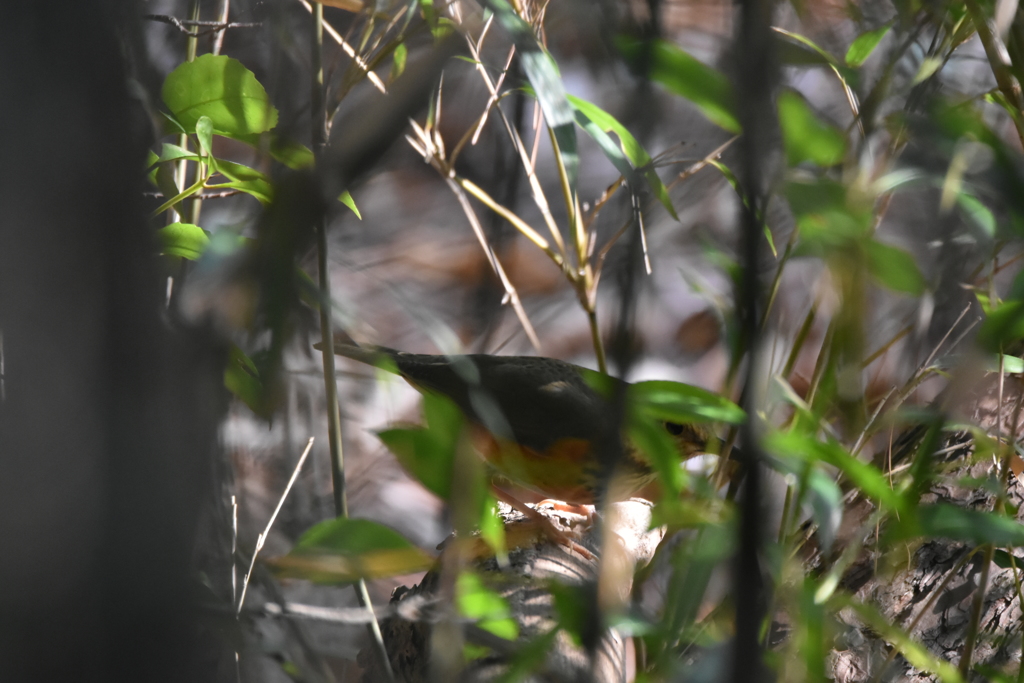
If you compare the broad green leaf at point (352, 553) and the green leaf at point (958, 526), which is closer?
the broad green leaf at point (352, 553)

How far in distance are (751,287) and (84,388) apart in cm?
32

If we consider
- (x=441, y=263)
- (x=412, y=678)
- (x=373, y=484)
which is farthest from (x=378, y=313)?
(x=412, y=678)

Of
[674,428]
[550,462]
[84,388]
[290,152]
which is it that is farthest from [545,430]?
[84,388]

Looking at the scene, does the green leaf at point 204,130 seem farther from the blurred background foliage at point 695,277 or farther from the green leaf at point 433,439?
the green leaf at point 433,439

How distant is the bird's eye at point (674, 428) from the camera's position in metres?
1.37

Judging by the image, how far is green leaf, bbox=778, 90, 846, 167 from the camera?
1.62ft

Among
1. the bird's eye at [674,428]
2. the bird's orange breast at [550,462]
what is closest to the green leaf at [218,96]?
the bird's orange breast at [550,462]

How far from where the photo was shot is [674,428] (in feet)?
4.51

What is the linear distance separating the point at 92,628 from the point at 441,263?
2627 millimetres

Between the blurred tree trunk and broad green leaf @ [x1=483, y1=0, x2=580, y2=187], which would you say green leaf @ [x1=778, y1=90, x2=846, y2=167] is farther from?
the blurred tree trunk

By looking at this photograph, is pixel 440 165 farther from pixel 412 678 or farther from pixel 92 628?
pixel 92 628

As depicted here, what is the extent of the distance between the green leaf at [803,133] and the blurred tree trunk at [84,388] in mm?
388

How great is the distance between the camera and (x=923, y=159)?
0.87 meters

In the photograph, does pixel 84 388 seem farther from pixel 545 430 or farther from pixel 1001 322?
pixel 545 430
